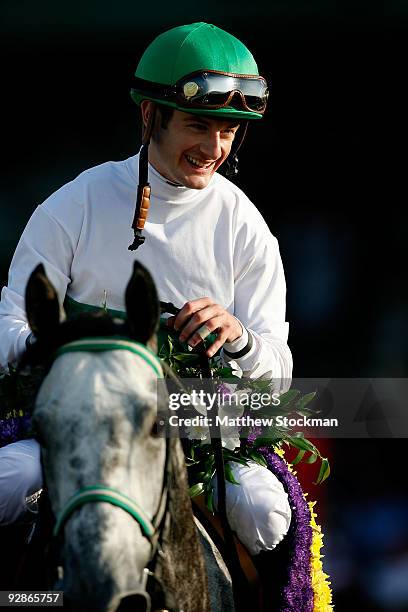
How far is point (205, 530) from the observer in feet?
10.3

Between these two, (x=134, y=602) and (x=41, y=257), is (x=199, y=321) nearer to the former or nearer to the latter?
(x=41, y=257)

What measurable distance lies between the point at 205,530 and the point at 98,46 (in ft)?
13.0

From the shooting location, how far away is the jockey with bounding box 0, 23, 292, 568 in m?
3.34

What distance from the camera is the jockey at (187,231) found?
3.34m

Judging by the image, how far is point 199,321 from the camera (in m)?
2.97

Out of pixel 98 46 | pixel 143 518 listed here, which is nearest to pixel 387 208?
pixel 98 46

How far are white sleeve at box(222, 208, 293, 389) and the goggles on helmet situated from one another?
19.2 inches

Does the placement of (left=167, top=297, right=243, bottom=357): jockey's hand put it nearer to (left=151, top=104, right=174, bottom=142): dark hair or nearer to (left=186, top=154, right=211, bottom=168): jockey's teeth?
(left=186, top=154, right=211, bottom=168): jockey's teeth

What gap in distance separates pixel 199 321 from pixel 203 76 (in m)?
0.83

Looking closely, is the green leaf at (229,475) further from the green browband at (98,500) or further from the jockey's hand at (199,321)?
the green browband at (98,500)

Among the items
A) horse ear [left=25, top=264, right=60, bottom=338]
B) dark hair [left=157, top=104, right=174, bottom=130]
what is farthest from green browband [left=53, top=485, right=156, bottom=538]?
dark hair [left=157, top=104, right=174, bottom=130]

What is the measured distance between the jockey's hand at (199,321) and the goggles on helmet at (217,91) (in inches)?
26.9

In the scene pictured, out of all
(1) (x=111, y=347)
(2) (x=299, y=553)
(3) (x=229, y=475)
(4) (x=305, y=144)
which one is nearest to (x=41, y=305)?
(1) (x=111, y=347)

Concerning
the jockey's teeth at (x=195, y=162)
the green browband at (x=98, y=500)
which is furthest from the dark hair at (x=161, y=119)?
the green browband at (x=98, y=500)
